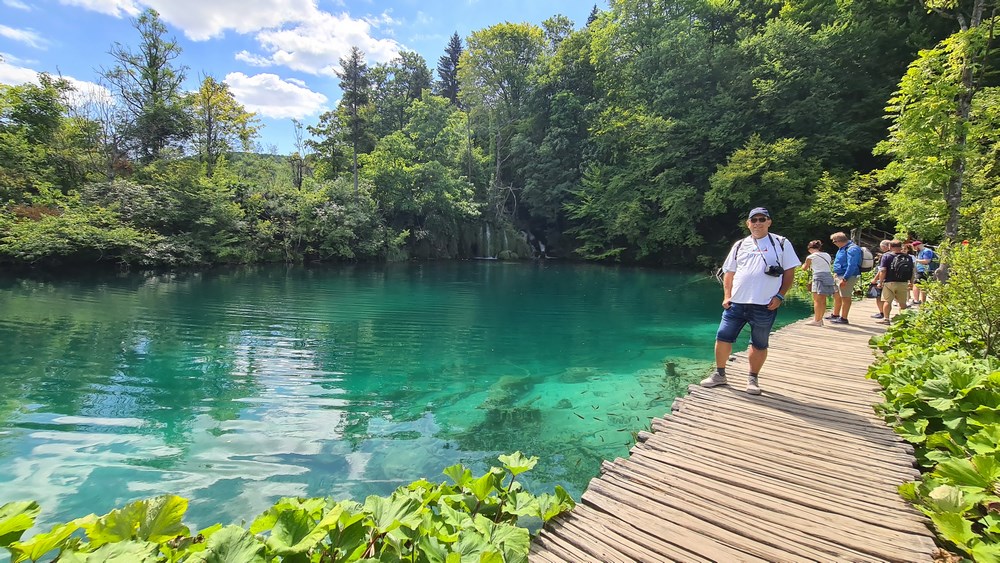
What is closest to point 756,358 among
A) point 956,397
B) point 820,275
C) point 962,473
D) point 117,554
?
point 956,397

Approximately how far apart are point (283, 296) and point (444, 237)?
17472 mm

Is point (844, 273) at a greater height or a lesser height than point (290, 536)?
greater

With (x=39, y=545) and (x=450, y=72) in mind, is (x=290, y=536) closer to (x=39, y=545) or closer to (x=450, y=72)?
(x=39, y=545)

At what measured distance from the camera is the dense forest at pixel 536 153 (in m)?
19.9

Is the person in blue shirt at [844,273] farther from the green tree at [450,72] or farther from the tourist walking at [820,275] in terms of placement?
the green tree at [450,72]

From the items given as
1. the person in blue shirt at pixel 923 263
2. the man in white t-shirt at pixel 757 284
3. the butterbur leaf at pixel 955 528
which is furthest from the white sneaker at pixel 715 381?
the person in blue shirt at pixel 923 263

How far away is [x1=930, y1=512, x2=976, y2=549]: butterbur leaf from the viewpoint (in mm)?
1972

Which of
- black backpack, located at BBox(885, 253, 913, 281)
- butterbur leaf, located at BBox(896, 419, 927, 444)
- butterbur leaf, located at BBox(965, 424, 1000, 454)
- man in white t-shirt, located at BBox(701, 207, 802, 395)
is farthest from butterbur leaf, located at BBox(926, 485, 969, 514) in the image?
black backpack, located at BBox(885, 253, 913, 281)

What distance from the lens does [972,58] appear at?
9812 millimetres

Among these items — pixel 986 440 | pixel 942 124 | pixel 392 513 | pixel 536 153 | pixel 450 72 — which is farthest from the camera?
pixel 450 72

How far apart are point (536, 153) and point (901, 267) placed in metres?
27.7

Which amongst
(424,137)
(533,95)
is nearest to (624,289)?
(424,137)

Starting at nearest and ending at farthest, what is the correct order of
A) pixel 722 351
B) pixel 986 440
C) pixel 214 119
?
pixel 986 440, pixel 722 351, pixel 214 119

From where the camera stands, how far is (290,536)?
1718mm
